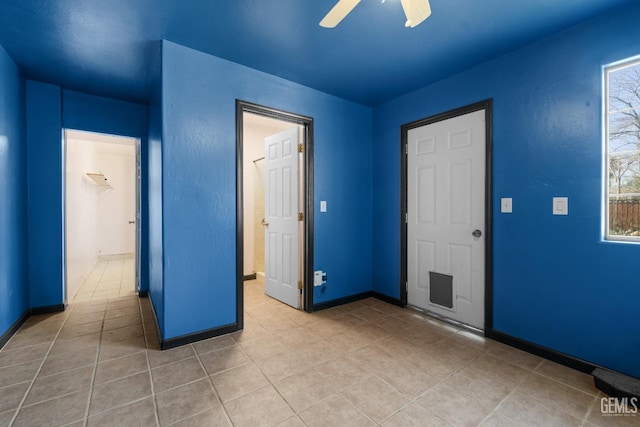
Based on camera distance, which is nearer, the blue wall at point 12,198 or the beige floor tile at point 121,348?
the beige floor tile at point 121,348

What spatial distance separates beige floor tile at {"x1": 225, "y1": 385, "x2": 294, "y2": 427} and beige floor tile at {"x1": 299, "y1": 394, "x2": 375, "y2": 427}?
12 cm

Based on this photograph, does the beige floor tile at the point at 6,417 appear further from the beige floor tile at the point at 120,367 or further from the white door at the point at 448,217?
the white door at the point at 448,217

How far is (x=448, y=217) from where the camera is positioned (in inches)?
112

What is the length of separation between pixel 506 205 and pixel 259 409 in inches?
94.0

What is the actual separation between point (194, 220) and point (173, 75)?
46.8 inches

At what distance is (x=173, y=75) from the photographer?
230 centimetres

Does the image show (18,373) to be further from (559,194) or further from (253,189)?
A: (559,194)

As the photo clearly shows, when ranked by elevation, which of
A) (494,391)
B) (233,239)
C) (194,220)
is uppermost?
(194,220)

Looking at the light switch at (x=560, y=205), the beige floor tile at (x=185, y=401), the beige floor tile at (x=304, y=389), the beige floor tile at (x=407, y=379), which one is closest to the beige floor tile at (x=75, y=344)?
the beige floor tile at (x=185, y=401)

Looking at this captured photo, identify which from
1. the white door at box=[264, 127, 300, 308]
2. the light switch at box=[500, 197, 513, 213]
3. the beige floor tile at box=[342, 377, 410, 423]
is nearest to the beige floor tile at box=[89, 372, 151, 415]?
the beige floor tile at box=[342, 377, 410, 423]

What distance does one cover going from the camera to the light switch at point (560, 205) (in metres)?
2.06

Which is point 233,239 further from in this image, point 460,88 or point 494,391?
point 460,88

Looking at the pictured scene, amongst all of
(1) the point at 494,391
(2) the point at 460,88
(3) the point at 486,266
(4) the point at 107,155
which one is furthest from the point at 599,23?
(4) the point at 107,155

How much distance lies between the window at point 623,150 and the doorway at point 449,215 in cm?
74
